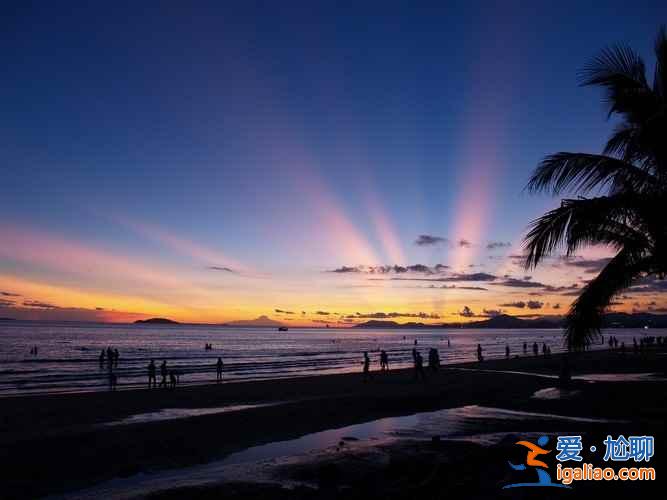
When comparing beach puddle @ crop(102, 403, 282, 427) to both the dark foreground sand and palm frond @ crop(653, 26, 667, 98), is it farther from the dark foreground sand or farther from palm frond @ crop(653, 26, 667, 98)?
palm frond @ crop(653, 26, 667, 98)

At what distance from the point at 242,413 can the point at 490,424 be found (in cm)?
884

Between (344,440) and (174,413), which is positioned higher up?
(344,440)

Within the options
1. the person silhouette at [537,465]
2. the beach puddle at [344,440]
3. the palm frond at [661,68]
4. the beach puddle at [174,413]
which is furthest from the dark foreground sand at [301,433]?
the palm frond at [661,68]

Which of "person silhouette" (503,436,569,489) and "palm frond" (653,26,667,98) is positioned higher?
"palm frond" (653,26,667,98)

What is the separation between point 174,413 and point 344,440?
839 centimetres

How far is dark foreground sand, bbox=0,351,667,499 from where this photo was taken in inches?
320

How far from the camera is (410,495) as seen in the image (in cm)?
702

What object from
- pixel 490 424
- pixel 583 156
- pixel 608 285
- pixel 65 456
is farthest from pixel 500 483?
pixel 65 456

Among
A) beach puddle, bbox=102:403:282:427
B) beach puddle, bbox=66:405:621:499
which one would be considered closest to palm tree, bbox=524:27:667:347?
beach puddle, bbox=66:405:621:499

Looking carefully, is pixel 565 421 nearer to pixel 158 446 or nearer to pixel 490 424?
pixel 490 424

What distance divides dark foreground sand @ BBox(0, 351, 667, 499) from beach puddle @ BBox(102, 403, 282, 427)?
711mm

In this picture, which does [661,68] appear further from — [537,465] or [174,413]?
[174,413]

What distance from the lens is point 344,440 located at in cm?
1404

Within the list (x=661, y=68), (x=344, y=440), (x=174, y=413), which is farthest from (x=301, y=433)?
(x=661, y=68)
